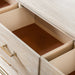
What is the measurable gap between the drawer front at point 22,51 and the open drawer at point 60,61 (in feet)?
0.15

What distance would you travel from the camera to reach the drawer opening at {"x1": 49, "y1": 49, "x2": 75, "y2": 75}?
877mm

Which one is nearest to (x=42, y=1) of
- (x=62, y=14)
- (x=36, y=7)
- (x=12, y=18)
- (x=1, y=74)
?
(x=36, y=7)

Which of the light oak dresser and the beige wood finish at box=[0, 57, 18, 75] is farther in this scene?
the beige wood finish at box=[0, 57, 18, 75]

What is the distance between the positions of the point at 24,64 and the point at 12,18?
36 cm

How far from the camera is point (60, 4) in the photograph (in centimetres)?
95

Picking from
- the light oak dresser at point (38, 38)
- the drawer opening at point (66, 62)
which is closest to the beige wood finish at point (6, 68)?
the light oak dresser at point (38, 38)

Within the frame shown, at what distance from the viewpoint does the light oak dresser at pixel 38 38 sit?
33.4 inches

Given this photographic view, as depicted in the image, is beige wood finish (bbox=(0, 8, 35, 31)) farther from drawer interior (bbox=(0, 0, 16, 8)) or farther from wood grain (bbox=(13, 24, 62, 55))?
drawer interior (bbox=(0, 0, 16, 8))

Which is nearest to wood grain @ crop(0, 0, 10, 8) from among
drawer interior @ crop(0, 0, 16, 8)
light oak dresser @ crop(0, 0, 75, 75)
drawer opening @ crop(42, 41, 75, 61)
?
drawer interior @ crop(0, 0, 16, 8)

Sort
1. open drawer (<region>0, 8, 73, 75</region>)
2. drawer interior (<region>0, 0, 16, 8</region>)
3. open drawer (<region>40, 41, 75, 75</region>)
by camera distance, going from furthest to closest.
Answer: drawer interior (<region>0, 0, 16, 8</region>) < open drawer (<region>0, 8, 73, 75</region>) < open drawer (<region>40, 41, 75, 75</region>)

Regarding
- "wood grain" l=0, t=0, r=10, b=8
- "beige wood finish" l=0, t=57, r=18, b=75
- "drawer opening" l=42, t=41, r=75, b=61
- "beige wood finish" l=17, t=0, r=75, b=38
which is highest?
"beige wood finish" l=17, t=0, r=75, b=38

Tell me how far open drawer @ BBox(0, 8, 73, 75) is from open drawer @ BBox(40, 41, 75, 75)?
0.04 m

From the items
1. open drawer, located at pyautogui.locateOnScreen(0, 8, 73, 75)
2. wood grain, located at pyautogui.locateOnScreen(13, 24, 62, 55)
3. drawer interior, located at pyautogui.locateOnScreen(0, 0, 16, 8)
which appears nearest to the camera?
open drawer, located at pyautogui.locateOnScreen(0, 8, 73, 75)

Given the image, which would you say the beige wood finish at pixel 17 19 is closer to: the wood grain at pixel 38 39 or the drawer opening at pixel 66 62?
the wood grain at pixel 38 39
